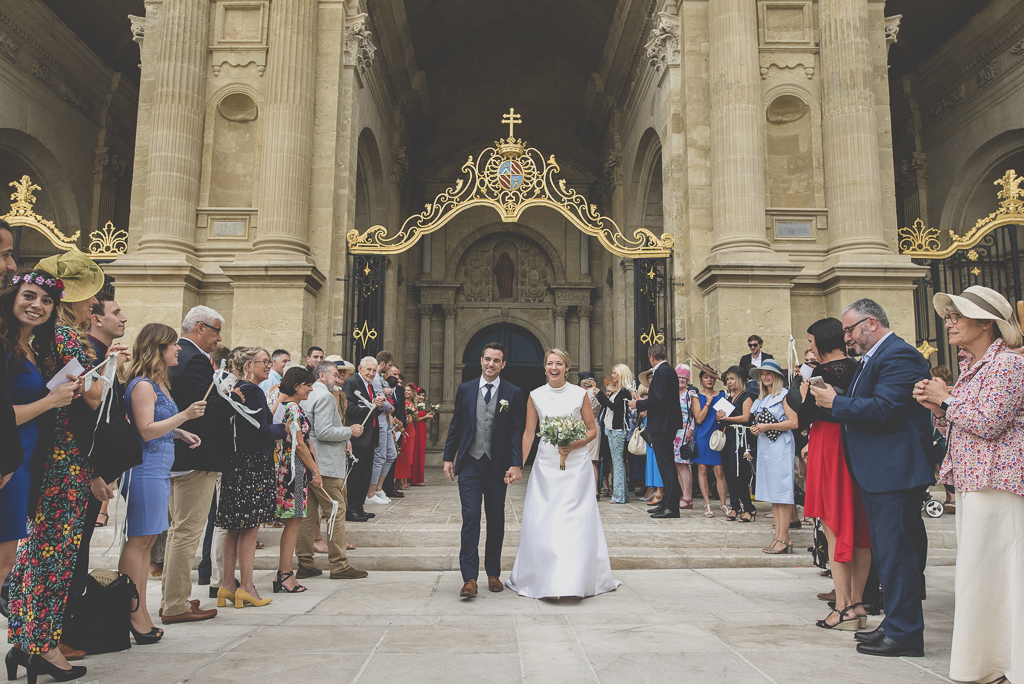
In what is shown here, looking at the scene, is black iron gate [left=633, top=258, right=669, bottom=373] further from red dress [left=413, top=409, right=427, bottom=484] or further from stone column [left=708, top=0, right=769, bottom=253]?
red dress [left=413, top=409, right=427, bottom=484]

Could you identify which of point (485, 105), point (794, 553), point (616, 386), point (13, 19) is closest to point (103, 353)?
point (794, 553)

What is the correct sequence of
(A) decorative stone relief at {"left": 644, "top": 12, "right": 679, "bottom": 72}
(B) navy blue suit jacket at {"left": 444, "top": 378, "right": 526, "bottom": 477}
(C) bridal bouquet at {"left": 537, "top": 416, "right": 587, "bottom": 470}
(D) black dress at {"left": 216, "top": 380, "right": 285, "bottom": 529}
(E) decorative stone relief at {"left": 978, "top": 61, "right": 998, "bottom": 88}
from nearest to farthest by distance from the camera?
(D) black dress at {"left": 216, "top": 380, "right": 285, "bottom": 529} → (C) bridal bouquet at {"left": 537, "top": 416, "right": 587, "bottom": 470} → (B) navy blue suit jacket at {"left": 444, "top": 378, "right": 526, "bottom": 477} → (A) decorative stone relief at {"left": 644, "top": 12, "right": 679, "bottom": 72} → (E) decorative stone relief at {"left": 978, "top": 61, "right": 998, "bottom": 88}

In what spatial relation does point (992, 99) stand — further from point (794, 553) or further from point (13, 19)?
point (13, 19)

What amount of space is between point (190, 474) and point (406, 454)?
25.0 feet

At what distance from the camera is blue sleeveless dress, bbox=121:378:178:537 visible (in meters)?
4.49

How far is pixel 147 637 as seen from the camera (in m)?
4.38

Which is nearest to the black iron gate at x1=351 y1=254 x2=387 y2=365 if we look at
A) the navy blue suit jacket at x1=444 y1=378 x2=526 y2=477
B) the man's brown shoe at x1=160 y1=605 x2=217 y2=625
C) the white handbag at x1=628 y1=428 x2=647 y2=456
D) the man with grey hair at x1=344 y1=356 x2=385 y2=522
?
the man with grey hair at x1=344 y1=356 x2=385 y2=522

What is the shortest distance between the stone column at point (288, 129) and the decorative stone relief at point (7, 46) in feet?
24.1

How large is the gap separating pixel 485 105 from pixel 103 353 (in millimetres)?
20980

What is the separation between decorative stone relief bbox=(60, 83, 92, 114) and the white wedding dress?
17.6 meters

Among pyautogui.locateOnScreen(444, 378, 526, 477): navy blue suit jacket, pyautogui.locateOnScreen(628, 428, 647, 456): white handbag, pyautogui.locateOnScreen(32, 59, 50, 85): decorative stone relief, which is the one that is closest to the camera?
pyautogui.locateOnScreen(444, 378, 526, 477): navy blue suit jacket

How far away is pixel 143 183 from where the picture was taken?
1273cm

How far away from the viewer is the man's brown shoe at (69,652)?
4023 millimetres

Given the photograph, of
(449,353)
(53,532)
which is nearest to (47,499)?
(53,532)
